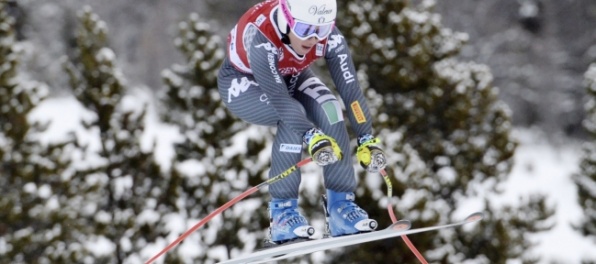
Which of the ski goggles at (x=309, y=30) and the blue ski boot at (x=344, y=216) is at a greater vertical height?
the ski goggles at (x=309, y=30)

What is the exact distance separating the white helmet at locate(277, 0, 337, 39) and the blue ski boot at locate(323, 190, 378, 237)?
42.0 inches

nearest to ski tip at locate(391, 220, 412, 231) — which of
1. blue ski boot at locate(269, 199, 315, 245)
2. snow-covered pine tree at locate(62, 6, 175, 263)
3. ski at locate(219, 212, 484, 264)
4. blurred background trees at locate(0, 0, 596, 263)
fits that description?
ski at locate(219, 212, 484, 264)

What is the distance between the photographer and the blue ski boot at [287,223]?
633cm

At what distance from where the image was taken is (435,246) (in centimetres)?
1992

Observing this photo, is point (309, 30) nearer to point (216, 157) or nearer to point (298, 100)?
point (298, 100)

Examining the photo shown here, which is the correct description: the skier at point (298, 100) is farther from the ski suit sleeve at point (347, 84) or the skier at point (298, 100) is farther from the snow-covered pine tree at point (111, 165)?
the snow-covered pine tree at point (111, 165)

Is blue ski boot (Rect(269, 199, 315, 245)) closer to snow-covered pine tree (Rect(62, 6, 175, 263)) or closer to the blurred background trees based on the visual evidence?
the blurred background trees

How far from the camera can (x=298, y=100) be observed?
6.64m

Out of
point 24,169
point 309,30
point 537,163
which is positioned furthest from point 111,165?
point 537,163

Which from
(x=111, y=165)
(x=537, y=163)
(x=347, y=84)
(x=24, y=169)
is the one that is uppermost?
(x=537, y=163)

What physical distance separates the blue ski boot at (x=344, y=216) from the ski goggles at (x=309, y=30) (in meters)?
1.05

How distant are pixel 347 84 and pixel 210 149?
14265 mm

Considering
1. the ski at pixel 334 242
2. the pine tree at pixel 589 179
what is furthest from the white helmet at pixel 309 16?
the pine tree at pixel 589 179

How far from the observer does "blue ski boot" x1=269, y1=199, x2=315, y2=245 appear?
6328 mm
